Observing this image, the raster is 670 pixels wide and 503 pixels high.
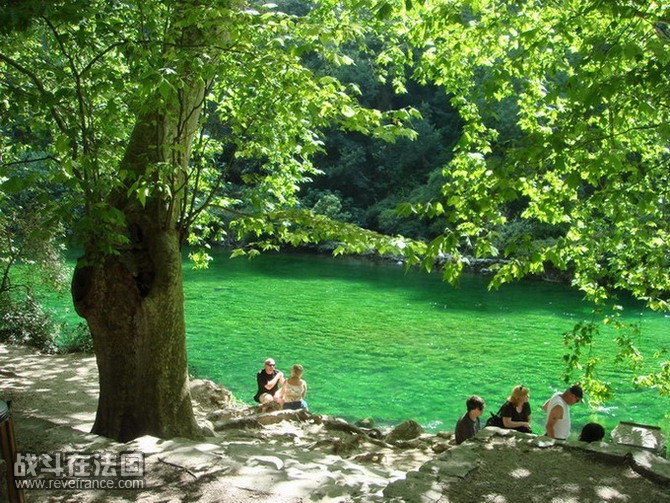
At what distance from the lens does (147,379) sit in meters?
6.17

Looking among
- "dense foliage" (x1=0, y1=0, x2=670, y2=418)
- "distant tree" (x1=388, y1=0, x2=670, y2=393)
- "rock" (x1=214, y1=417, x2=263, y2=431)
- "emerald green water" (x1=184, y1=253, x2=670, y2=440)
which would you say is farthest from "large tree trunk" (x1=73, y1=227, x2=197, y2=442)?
"emerald green water" (x1=184, y1=253, x2=670, y2=440)

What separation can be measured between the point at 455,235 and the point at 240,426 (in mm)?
5652

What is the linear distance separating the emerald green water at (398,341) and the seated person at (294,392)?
1900mm

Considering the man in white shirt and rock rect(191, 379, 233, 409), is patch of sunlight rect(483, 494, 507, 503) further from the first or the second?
rock rect(191, 379, 233, 409)

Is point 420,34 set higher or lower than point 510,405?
higher

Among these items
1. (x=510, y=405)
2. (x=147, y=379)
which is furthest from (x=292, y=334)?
(x=147, y=379)

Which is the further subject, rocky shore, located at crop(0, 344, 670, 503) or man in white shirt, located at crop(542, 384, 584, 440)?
man in white shirt, located at crop(542, 384, 584, 440)

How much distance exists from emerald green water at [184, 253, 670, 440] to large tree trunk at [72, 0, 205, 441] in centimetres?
613

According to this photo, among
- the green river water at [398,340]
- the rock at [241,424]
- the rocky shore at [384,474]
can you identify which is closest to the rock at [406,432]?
the green river water at [398,340]

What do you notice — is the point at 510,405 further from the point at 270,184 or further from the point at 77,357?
the point at 77,357

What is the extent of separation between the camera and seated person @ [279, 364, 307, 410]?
1006cm

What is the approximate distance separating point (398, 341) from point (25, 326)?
10084mm

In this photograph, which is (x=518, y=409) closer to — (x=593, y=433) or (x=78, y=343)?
(x=593, y=433)

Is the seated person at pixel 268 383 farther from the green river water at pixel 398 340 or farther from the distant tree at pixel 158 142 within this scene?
the distant tree at pixel 158 142
